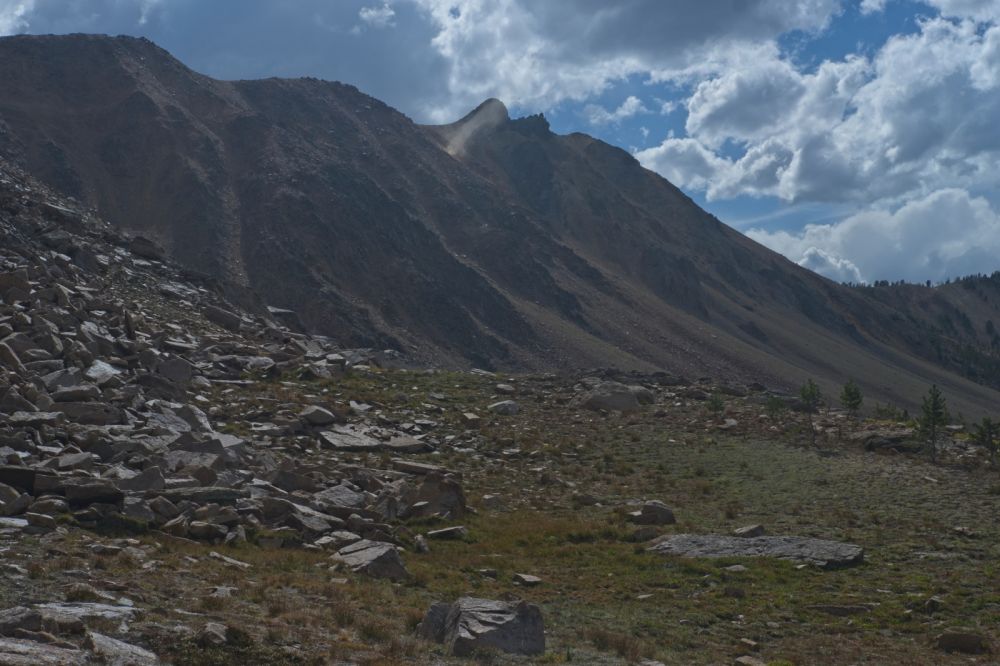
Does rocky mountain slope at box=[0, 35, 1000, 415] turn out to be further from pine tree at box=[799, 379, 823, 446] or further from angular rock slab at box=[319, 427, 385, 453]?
pine tree at box=[799, 379, 823, 446]

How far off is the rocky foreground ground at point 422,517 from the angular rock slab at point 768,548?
0.09m

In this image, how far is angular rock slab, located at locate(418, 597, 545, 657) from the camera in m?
12.0

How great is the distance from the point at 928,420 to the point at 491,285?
281 feet

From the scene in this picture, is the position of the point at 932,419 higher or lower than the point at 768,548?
higher

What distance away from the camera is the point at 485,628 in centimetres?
1235

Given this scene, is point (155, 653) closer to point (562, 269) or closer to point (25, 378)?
point (25, 378)

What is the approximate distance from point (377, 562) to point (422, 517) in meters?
6.53

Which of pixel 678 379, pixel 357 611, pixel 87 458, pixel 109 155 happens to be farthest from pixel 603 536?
pixel 109 155

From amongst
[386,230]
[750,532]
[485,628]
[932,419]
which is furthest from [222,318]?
[386,230]

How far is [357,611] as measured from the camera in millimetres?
13430

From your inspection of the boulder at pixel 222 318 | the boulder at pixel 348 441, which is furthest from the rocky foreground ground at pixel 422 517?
the boulder at pixel 222 318

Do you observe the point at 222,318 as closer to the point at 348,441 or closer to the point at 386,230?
the point at 348,441

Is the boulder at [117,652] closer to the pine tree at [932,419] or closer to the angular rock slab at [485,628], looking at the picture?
the angular rock slab at [485,628]

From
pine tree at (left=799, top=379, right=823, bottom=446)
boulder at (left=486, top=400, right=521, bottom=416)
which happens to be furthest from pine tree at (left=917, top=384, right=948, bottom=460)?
boulder at (left=486, top=400, right=521, bottom=416)
